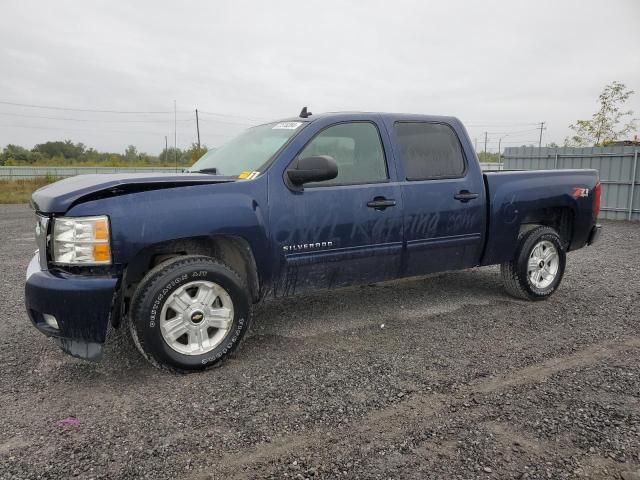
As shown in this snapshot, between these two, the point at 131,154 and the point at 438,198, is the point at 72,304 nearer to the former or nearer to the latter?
the point at 438,198

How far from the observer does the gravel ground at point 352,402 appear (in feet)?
7.13

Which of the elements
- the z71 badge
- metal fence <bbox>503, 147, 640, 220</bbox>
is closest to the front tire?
the z71 badge

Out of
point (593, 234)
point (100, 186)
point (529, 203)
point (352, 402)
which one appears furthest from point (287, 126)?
point (593, 234)

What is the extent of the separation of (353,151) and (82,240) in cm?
214

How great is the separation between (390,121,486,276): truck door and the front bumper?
2.37 meters

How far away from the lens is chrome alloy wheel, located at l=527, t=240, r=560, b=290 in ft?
15.7

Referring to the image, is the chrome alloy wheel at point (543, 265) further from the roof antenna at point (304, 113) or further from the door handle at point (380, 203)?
the roof antenna at point (304, 113)

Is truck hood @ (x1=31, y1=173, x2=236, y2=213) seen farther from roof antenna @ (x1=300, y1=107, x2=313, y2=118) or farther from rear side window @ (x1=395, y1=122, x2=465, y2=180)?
rear side window @ (x1=395, y1=122, x2=465, y2=180)

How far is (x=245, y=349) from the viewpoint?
3564mm

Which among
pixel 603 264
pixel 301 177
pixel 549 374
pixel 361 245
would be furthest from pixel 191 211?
pixel 603 264

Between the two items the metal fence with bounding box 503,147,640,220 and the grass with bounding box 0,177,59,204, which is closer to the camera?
the metal fence with bounding box 503,147,640,220

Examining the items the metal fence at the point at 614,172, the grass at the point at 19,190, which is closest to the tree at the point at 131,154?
the grass at the point at 19,190

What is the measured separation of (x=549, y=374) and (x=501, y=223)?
5.69 feet

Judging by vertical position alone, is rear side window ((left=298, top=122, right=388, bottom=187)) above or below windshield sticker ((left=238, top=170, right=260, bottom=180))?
above
